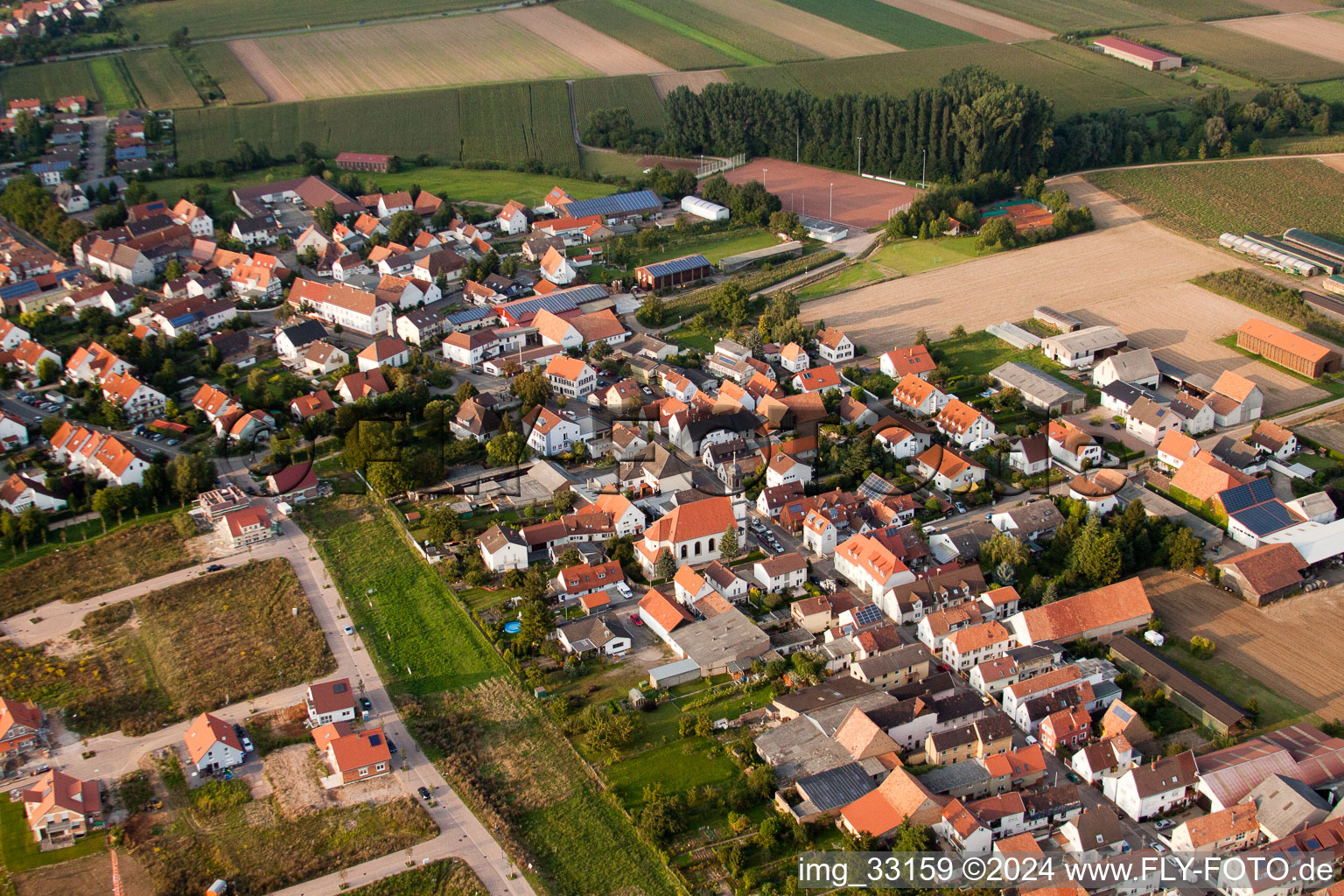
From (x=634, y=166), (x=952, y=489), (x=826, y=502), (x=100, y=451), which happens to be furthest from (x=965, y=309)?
(x=100, y=451)

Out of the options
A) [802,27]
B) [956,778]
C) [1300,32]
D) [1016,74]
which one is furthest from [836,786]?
[1300,32]

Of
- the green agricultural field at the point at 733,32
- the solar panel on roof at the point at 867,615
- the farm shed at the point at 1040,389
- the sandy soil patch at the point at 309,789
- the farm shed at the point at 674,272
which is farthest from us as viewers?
the green agricultural field at the point at 733,32

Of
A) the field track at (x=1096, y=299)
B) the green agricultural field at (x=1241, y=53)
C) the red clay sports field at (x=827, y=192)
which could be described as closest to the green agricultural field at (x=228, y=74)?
the red clay sports field at (x=827, y=192)

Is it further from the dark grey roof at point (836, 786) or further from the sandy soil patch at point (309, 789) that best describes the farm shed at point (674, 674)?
the sandy soil patch at point (309, 789)

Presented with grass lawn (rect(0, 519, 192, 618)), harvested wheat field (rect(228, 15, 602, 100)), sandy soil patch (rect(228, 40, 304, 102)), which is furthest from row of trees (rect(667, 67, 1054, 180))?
grass lawn (rect(0, 519, 192, 618))

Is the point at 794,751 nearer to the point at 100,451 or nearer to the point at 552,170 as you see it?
the point at 100,451

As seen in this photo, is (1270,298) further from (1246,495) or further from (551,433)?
(551,433)

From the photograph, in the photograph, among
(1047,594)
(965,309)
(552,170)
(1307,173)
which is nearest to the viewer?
(1047,594)
